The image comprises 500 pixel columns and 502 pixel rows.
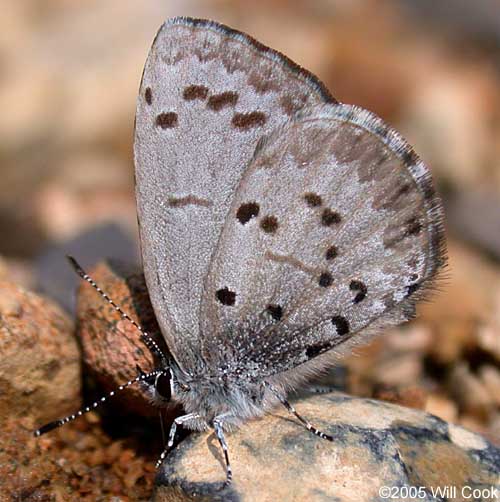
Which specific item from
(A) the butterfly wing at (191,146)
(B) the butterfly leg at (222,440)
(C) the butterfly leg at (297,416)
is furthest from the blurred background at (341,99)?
(A) the butterfly wing at (191,146)

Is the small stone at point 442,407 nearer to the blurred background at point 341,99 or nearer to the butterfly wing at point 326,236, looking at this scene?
the blurred background at point 341,99

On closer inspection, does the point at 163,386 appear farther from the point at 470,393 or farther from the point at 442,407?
the point at 470,393

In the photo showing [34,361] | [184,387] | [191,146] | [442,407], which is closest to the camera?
[191,146]

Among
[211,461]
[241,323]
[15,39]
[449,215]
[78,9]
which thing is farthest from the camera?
[78,9]

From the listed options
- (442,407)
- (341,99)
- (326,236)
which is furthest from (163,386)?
(341,99)

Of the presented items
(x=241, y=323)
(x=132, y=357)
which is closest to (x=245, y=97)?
(x=241, y=323)

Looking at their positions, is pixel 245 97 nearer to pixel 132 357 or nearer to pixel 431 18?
pixel 132 357
